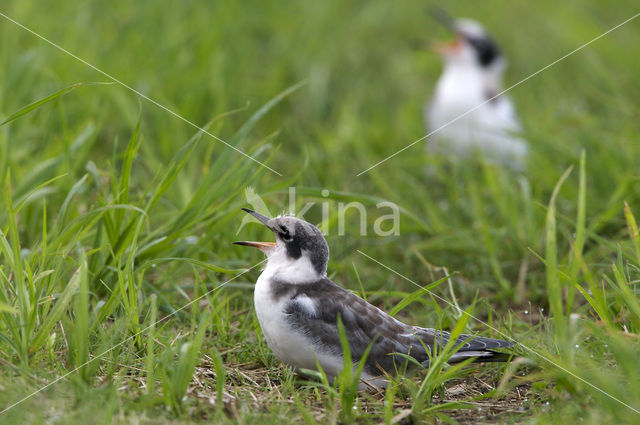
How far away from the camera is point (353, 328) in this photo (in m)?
3.31

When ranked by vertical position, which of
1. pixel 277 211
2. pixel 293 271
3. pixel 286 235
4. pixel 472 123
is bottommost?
pixel 472 123

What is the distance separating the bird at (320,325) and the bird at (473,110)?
2479mm

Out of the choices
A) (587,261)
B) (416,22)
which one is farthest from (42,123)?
(416,22)

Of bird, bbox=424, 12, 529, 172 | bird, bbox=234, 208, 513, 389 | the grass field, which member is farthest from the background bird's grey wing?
bird, bbox=424, 12, 529, 172

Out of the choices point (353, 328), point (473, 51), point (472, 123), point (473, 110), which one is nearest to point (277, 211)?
point (353, 328)

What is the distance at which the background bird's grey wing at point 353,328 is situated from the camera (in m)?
3.23

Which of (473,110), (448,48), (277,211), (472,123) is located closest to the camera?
(277,211)

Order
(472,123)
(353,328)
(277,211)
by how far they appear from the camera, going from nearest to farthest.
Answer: (353,328) → (277,211) → (472,123)

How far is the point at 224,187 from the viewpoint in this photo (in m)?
3.94

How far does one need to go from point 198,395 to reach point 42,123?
2.83 metres

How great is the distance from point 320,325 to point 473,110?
3.93m

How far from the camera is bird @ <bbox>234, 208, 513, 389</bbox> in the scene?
322cm

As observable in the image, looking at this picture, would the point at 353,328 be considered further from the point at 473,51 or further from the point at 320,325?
the point at 473,51

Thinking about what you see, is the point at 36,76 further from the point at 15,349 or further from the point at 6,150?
the point at 15,349
